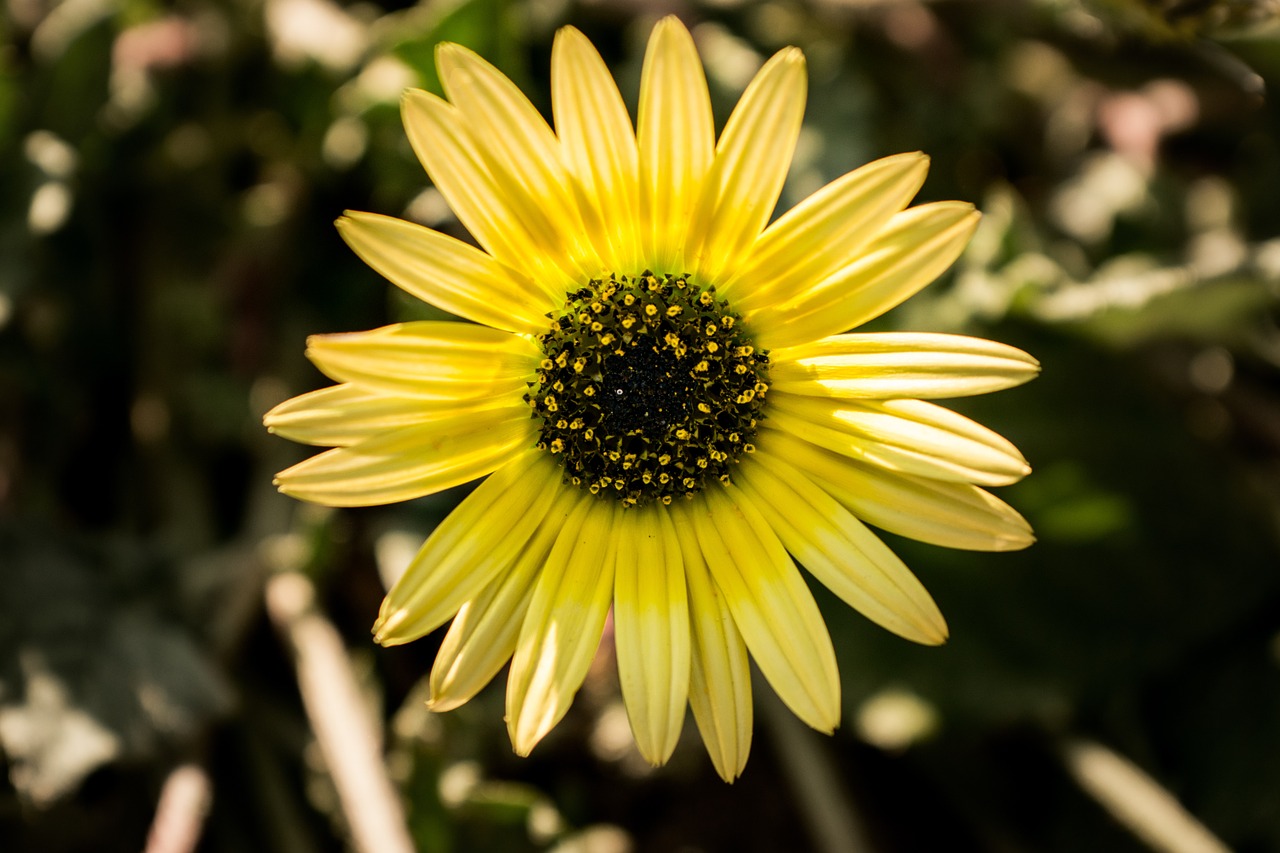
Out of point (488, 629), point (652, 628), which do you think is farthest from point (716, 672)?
point (488, 629)

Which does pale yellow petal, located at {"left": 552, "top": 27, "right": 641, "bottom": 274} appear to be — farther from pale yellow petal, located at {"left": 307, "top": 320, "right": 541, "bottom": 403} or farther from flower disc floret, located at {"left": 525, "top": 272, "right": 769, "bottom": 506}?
pale yellow petal, located at {"left": 307, "top": 320, "right": 541, "bottom": 403}

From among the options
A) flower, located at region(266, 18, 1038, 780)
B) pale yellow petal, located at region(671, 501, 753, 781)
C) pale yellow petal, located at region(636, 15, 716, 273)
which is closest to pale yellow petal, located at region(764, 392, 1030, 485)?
flower, located at region(266, 18, 1038, 780)

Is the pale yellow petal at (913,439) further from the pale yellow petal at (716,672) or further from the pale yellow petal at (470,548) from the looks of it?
the pale yellow petal at (470,548)

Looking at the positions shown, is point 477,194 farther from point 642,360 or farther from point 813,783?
point 813,783

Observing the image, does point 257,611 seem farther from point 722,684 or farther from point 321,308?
point 722,684

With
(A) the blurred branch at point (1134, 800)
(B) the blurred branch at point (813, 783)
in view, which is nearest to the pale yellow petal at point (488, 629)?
(B) the blurred branch at point (813, 783)

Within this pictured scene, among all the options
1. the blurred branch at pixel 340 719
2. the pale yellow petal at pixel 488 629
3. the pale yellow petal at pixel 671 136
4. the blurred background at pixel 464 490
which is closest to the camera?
the pale yellow petal at pixel 671 136
